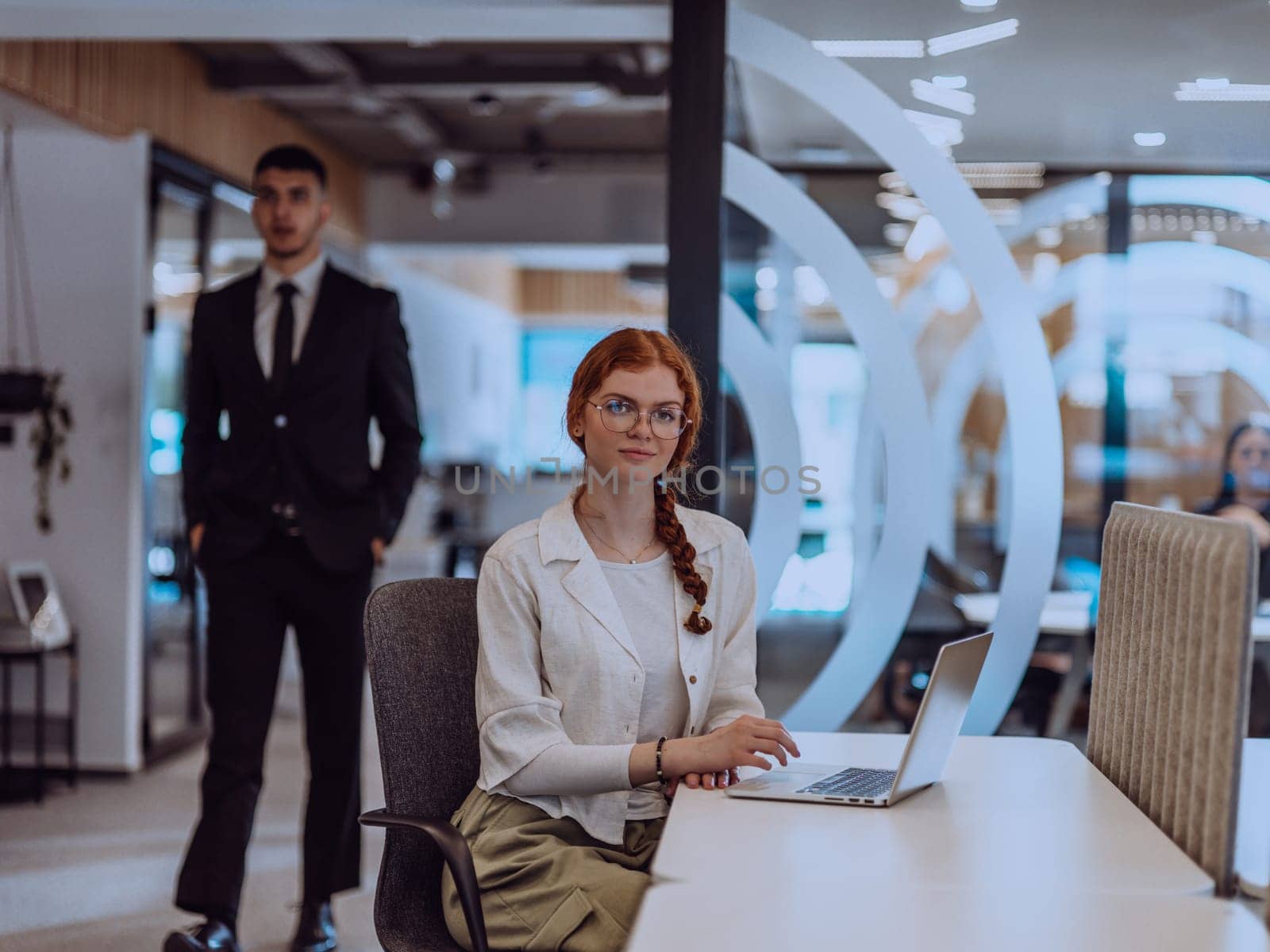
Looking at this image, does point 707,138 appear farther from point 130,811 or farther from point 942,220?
point 130,811

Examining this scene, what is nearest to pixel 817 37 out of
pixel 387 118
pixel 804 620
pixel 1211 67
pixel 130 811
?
pixel 1211 67

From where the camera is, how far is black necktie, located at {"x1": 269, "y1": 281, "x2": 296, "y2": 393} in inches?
127

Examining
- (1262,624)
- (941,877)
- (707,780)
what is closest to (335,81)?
(1262,624)

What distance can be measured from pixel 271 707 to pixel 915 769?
1957 millimetres

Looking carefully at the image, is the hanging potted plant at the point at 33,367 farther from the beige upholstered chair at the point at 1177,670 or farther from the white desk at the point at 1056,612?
the beige upholstered chair at the point at 1177,670

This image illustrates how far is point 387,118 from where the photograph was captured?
24.4 ft

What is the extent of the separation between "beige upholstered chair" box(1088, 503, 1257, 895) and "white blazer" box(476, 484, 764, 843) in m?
0.65

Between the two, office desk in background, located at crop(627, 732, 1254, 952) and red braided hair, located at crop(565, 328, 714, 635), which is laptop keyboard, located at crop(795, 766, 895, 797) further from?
red braided hair, located at crop(565, 328, 714, 635)

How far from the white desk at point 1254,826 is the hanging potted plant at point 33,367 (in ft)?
13.4

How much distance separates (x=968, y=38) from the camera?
3068mm

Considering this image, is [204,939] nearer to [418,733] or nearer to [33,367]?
[418,733]

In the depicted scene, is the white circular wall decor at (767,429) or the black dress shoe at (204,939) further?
the white circular wall decor at (767,429)

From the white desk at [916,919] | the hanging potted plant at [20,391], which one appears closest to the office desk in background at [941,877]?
the white desk at [916,919]

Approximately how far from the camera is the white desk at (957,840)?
1.49 metres
